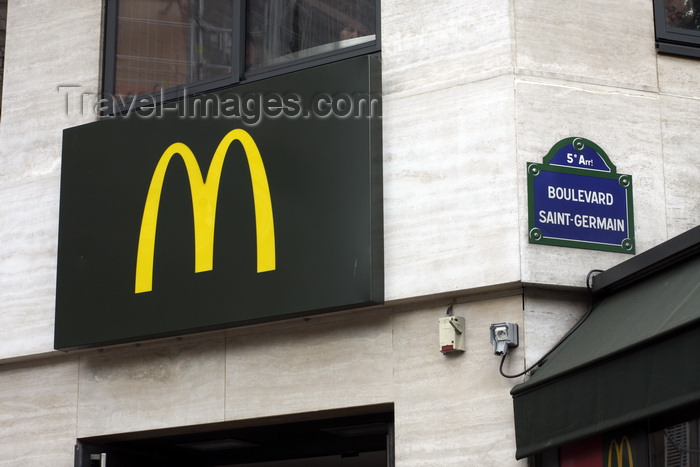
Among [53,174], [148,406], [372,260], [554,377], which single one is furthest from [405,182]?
[53,174]

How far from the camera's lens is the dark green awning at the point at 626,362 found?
5.85 metres

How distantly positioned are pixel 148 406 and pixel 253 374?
88 centimetres

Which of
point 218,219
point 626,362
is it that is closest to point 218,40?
point 218,219

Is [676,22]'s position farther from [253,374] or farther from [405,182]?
[253,374]

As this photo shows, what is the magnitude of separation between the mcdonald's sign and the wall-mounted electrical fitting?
2.69 feet

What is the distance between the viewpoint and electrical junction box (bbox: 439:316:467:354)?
23.6 ft

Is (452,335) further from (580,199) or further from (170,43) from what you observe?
(170,43)

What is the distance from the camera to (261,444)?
9.27m

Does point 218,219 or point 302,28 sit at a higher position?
point 302,28

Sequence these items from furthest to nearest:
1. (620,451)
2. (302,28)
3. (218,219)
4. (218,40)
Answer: (218,40)
(302,28)
(218,219)
(620,451)

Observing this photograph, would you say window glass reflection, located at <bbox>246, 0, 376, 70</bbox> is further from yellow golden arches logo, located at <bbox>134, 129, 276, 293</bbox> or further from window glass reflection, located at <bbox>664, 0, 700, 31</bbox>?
window glass reflection, located at <bbox>664, 0, 700, 31</bbox>

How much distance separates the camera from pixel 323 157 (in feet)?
25.8

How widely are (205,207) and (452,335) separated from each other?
2.10 metres

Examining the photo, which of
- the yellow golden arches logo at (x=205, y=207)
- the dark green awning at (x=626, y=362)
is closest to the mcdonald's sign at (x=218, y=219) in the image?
the yellow golden arches logo at (x=205, y=207)
